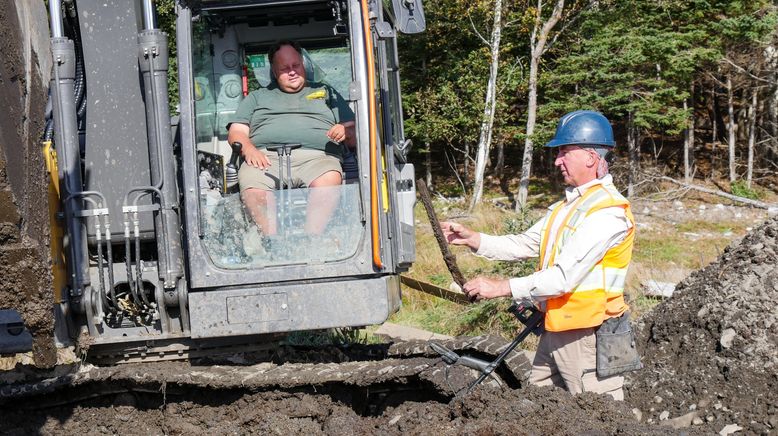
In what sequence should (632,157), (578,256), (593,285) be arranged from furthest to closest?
1. (632,157)
2. (593,285)
3. (578,256)

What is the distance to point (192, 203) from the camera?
485 centimetres

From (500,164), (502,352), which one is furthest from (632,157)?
(502,352)

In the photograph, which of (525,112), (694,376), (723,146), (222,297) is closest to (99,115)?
(222,297)

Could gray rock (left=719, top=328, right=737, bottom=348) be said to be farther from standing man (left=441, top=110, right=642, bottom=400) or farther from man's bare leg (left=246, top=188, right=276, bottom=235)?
man's bare leg (left=246, top=188, right=276, bottom=235)

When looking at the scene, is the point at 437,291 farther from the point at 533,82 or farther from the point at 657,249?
the point at 533,82

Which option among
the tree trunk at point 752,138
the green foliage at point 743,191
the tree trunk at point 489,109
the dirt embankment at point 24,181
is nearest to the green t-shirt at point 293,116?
the dirt embankment at point 24,181

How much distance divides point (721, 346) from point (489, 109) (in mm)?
17448

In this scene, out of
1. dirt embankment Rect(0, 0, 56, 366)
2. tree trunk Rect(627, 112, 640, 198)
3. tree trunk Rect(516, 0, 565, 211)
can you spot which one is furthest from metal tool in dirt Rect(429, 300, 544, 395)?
tree trunk Rect(516, 0, 565, 211)

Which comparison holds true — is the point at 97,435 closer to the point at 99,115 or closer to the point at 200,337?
the point at 200,337

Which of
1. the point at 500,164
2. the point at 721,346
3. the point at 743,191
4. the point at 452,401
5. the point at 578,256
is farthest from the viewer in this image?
the point at 500,164

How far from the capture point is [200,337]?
4.80 meters

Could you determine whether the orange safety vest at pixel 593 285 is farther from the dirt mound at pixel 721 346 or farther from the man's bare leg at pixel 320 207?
the man's bare leg at pixel 320 207

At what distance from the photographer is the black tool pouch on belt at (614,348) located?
14.2 ft

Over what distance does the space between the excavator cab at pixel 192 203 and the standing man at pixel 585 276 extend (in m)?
0.88
